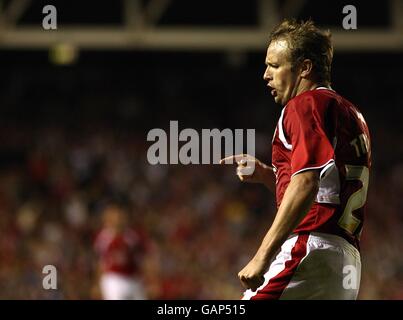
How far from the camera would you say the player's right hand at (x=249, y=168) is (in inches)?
148

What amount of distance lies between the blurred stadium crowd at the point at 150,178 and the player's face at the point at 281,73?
6.84 meters

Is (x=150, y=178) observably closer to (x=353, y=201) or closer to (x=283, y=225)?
(x=353, y=201)

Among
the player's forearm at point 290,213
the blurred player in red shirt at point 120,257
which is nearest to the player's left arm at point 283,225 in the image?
the player's forearm at point 290,213

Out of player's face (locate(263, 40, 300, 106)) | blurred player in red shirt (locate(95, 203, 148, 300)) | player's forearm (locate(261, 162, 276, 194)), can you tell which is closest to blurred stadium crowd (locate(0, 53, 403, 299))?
blurred player in red shirt (locate(95, 203, 148, 300))

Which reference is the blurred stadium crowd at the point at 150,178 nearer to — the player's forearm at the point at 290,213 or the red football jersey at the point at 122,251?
the red football jersey at the point at 122,251

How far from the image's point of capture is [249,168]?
3.84m

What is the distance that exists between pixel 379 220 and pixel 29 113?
7.06 meters

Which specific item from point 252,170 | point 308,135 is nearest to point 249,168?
point 252,170

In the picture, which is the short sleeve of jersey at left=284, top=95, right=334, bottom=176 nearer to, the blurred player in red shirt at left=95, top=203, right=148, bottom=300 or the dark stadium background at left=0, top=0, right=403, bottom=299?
the blurred player in red shirt at left=95, top=203, right=148, bottom=300

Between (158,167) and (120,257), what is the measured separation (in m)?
4.64

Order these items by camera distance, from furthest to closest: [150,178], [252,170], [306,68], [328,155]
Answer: [150,178] < [252,170] < [306,68] < [328,155]

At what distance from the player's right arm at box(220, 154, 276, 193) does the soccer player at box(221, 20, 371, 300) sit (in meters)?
0.28

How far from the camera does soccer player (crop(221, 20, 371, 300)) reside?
318 centimetres
